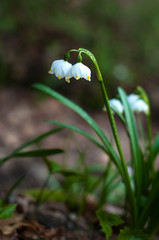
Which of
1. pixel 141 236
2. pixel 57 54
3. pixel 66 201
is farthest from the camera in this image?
pixel 57 54

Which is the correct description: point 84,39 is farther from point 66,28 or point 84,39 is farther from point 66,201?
point 66,201

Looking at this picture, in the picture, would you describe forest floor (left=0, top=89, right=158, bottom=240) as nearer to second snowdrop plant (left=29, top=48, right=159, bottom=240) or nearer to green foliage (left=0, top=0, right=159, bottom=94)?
second snowdrop plant (left=29, top=48, right=159, bottom=240)

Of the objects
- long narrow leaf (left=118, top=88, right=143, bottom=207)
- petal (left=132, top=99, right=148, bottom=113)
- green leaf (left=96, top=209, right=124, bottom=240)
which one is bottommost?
green leaf (left=96, top=209, right=124, bottom=240)

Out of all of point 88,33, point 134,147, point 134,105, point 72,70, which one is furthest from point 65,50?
point 72,70

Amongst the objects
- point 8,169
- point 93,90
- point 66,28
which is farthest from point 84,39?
point 8,169

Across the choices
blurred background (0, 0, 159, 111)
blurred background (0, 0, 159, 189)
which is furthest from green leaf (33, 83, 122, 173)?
blurred background (0, 0, 159, 111)

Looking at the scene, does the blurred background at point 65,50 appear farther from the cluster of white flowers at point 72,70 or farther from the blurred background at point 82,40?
the cluster of white flowers at point 72,70

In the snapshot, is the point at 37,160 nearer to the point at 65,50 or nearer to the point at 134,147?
the point at 134,147

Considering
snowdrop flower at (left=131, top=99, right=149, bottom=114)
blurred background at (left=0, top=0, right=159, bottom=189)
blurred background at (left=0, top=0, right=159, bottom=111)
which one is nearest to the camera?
snowdrop flower at (left=131, top=99, right=149, bottom=114)
